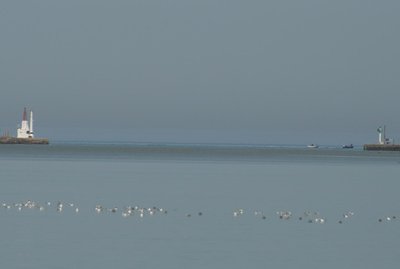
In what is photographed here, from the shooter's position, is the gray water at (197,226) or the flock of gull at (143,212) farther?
the flock of gull at (143,212)

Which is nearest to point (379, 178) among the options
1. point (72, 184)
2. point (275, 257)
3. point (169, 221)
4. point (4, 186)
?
point (72, 184)

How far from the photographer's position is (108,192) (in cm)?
5672

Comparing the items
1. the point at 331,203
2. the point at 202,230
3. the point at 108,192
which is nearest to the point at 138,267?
the point at 202,230

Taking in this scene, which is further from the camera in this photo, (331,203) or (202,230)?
(331,203)

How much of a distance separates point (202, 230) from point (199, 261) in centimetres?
775

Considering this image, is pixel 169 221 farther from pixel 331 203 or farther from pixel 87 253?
pixel 331 203

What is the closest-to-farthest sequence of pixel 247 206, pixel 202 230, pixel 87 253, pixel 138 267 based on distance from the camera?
pixel 138 267 < pixel 87 253 < pixel 202 230 < pixel 247 206

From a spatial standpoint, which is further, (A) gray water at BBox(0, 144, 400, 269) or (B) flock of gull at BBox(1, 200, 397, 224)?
(B) flock of gull at BBox(1, 200, 397, 224)

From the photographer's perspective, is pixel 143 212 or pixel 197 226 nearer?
pixel 197 226

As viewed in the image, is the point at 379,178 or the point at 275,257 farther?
the point at 379,178

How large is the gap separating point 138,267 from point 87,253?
276cm

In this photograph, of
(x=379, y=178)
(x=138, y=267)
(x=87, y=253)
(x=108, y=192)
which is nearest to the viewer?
(x=138, y=267)

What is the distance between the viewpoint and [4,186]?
6016cm

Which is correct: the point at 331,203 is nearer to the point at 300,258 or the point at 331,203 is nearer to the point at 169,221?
the point at 169,221
